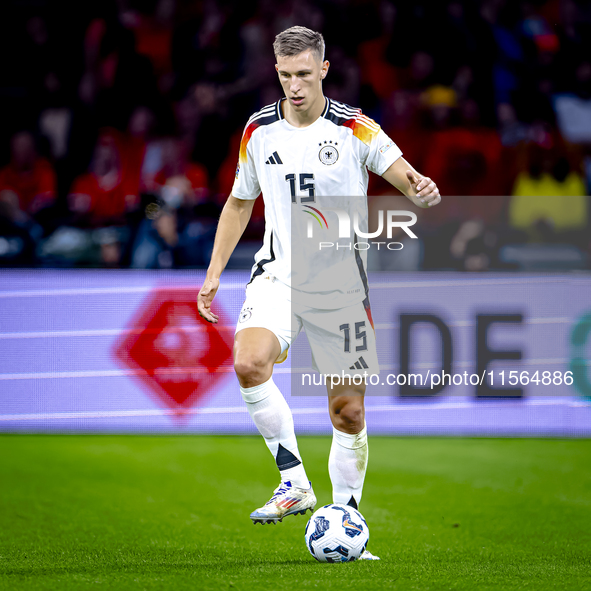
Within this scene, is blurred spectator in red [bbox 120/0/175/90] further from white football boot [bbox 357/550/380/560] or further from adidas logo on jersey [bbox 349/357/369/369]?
white football boot [bbox 357/550/380/560]

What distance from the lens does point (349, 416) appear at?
152 inches

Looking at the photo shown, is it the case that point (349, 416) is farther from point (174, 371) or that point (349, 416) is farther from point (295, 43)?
point (174, 371)

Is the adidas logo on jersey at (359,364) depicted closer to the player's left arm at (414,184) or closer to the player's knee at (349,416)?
the player's knee at (349,416)

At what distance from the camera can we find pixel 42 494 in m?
5.05

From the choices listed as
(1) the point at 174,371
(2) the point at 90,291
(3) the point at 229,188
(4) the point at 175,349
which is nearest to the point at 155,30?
(3) the point at 229,188

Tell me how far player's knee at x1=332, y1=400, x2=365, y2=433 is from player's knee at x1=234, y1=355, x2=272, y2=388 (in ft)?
1.37

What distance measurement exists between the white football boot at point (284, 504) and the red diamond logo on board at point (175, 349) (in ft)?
8.71

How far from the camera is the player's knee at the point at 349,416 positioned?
3.86 m

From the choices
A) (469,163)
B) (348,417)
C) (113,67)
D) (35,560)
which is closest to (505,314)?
(469,163)

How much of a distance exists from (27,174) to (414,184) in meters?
5.53

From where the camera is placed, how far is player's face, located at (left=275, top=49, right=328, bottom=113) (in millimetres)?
3645

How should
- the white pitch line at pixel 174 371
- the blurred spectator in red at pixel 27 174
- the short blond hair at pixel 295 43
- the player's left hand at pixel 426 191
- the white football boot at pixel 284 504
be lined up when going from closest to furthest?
the player's left hand at pixel 426 191 → the white football boot at pixel 284 504 → the short blond hair at pixel 295 43 → the white pitch line at pixel 174 371 → the blurred spectator in red at pixel 27 174

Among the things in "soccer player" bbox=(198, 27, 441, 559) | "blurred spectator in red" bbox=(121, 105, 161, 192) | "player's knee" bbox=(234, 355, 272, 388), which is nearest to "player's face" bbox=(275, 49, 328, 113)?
"soccer player" bbox=(198, 27, 441, 559)

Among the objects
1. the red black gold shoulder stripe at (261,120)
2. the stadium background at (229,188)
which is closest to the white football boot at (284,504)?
the red black gold shoulder stripe at (261,120)
